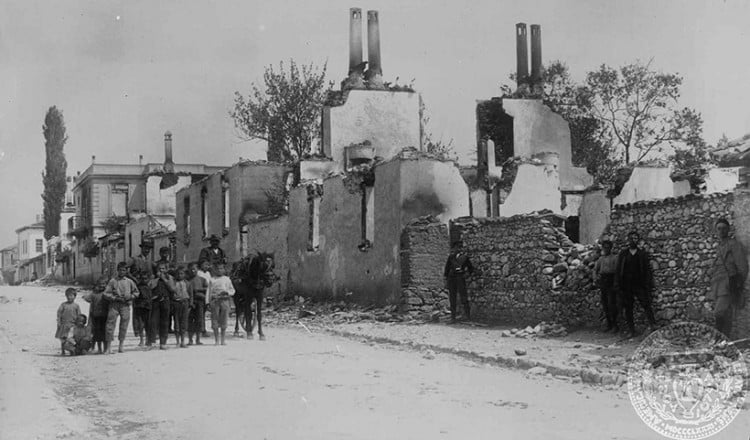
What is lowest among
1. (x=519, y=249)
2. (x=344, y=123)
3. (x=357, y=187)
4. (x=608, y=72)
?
(x=519, y=249)

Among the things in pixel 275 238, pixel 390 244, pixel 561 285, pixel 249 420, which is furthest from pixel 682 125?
pixel 249 420

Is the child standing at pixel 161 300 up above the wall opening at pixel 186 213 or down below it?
below

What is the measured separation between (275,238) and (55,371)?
16.3 meters

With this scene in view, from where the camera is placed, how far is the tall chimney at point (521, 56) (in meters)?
40.0

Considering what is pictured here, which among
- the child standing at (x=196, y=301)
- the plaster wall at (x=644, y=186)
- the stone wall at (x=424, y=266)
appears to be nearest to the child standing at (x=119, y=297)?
the child standing at (x=196, y=301)

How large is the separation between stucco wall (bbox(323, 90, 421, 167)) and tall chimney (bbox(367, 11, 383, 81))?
965 mm

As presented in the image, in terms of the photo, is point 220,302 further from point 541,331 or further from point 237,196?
point 237,196

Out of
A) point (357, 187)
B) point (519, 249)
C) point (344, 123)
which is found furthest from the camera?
point (344, 123)

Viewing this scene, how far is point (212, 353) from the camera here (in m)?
13.9

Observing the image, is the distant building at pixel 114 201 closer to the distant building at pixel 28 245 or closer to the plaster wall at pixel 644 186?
the distant building at pixel 28 245

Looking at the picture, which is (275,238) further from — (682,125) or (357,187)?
(682,125)

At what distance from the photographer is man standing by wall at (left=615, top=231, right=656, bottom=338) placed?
13875 millimetres

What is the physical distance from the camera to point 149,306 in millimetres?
15281
